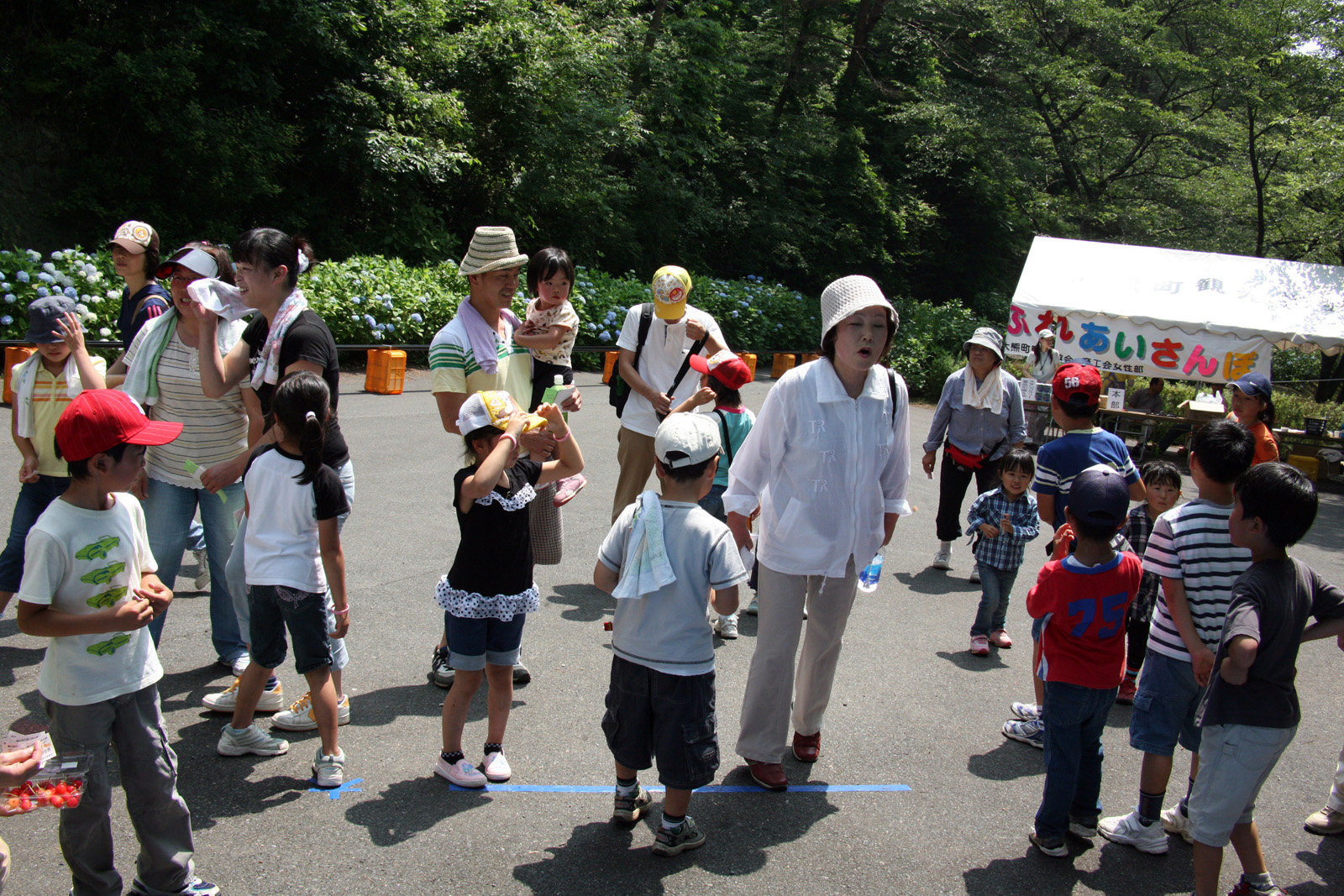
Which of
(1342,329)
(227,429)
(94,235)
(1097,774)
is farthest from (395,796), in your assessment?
(94,235)

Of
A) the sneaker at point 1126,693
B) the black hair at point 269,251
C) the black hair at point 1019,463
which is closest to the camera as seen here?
the black hair at point 269,251

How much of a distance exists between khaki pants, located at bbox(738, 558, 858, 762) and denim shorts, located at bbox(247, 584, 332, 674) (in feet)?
5.49

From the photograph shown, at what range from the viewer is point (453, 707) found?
3.55 metres

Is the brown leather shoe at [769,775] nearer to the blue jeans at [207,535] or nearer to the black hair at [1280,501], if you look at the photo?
the black hair at [1280,501]

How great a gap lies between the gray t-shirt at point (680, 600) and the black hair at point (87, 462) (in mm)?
1459

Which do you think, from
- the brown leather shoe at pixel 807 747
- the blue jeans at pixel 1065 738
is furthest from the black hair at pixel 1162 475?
the brown leather shoe at pixel 807 747

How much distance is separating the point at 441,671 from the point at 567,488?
45.0 inches

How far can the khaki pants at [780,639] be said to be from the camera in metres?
3.75

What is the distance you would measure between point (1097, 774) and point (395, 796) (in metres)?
2.66

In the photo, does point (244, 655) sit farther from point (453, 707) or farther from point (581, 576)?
point (581, 576)

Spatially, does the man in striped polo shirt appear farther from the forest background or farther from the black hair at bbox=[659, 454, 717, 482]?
the forest background

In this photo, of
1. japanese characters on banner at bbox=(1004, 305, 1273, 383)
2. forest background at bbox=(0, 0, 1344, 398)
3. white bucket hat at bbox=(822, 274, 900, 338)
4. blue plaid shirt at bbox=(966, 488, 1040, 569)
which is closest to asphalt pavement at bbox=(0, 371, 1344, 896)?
blue plaid shirt at bbox=(966, 488, 1040, 569)

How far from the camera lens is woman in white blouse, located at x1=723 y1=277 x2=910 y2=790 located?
3721mm

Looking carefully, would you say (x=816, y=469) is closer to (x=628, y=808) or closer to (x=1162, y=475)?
(x=628, y=808)
